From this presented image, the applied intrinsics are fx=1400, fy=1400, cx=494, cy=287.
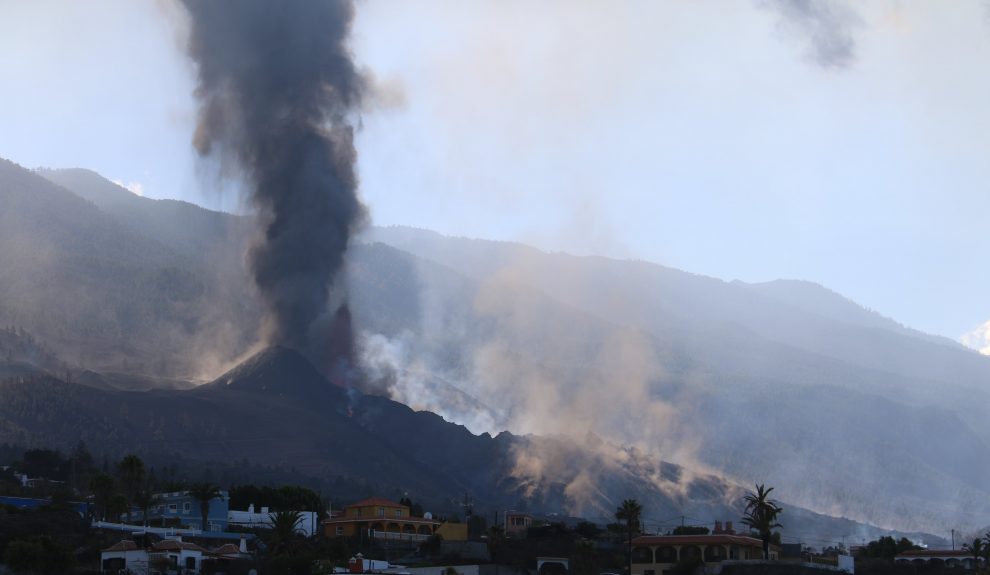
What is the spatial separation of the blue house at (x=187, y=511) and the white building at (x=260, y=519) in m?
0.90

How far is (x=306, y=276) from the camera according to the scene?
190 m

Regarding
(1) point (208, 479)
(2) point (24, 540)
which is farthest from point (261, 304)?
(2) point (24, 540)

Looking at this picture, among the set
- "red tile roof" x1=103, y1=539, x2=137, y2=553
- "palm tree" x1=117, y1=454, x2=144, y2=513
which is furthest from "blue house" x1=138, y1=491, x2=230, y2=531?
"red tile roof" x1=103, y1=539, x2=137, y2=553

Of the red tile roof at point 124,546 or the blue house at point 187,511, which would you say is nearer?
the red tile roof at point 124,546

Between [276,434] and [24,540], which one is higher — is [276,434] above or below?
above

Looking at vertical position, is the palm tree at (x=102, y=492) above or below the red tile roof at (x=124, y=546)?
above

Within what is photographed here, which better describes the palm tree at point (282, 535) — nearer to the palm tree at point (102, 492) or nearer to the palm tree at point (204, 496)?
the palm tree at point (204, 496)

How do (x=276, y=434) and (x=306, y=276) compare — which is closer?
(x=276, y=434)

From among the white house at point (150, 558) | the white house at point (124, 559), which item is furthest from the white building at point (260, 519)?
the white house at point (124, 559)

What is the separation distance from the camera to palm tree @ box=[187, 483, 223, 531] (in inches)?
4023

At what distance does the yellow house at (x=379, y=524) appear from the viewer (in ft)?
362

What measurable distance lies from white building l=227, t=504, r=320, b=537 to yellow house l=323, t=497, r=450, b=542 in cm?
182

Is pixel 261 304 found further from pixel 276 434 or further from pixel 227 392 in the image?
pixel 276 434

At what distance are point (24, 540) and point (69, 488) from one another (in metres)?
41.2
